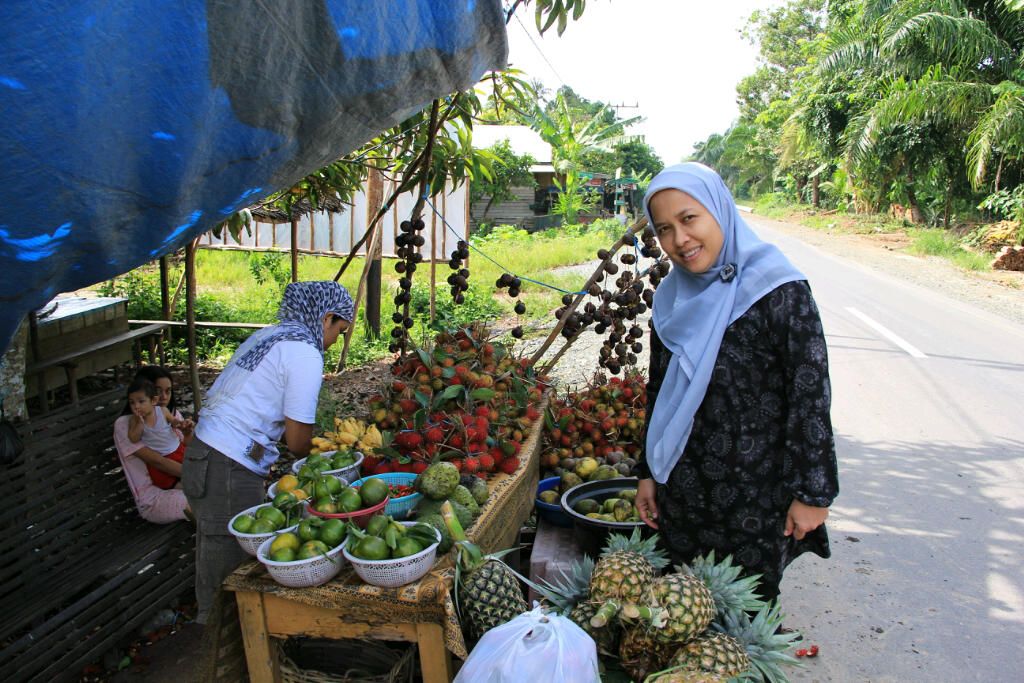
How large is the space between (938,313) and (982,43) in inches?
376

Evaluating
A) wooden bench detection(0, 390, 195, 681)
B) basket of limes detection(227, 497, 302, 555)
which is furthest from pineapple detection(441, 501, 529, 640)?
wooden bench detection(0, 390, 195, 681)

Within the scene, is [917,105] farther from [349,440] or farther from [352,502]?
[352,502]

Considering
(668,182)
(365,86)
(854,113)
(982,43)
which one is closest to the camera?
(365,86)

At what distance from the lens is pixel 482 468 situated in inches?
123

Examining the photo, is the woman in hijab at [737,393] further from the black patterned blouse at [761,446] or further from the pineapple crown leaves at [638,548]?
the pineapple crown leaves at [638,548]

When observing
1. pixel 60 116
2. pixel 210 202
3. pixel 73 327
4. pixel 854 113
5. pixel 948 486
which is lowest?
pixel 948 486

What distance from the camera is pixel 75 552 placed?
3.21 meters

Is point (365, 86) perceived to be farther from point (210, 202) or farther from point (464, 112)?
point (464, 112)

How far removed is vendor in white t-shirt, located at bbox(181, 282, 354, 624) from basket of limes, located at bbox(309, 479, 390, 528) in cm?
49

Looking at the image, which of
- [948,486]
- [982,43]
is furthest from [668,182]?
[982,43]

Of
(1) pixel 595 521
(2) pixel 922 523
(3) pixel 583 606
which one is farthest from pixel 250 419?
(2) pixel 922 523

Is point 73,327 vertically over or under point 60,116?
under

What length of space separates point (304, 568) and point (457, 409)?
56.4 inches

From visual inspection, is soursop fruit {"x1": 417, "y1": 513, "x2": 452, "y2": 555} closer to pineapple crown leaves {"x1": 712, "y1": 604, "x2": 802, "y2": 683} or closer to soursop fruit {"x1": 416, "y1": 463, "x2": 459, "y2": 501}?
soursop fruit {"x1": 416, "y1": 463, "x2": 459, "y2": 501}
